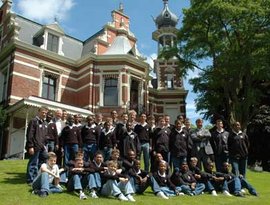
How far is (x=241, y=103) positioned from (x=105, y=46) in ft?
35.7

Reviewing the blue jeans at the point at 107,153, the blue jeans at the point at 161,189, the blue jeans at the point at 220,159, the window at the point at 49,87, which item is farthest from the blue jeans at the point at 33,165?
the window at the point at 49,87

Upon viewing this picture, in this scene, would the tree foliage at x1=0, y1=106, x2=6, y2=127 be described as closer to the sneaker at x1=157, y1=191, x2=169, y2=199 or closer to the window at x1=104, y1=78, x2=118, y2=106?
the window at x1=104, y1=78, x2=118, y2=106

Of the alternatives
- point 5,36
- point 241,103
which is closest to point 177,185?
point 241,103

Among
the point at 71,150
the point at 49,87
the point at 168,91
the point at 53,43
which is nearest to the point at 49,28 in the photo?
the point at 53,43

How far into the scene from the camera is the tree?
22.2 metres

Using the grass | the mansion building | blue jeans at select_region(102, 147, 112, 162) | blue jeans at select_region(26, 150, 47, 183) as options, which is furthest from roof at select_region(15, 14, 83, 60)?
blue jeans at select_region(26, 150, 47, 183)

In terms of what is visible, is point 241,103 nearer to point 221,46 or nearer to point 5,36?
point 221,46

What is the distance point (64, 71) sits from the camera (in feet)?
90.0

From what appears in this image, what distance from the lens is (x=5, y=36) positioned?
27.0 m

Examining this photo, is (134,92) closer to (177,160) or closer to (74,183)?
(177,160)

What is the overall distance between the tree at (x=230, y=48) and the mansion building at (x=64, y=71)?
3.67 meters

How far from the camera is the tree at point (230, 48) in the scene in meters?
22.2

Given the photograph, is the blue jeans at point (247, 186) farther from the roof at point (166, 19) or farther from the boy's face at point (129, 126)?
the roof at point (166, 19)

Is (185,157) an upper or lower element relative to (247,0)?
lower
